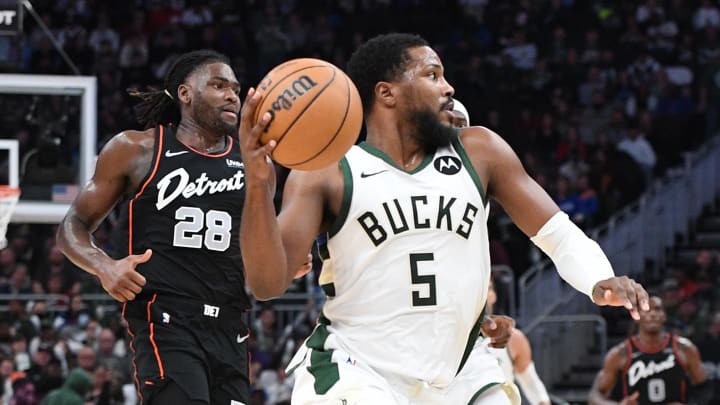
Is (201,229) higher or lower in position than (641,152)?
lower

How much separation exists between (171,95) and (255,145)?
2.53 metres

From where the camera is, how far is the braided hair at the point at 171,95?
664 cm

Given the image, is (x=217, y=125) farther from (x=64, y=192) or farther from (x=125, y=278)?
(x=64, y=192)

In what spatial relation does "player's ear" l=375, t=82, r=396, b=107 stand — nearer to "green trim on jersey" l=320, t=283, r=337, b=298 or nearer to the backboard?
"green trim on jersey" l=320, t=283, r=337, b=298

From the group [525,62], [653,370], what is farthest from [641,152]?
[653,370]

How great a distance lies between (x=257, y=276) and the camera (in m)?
4.43

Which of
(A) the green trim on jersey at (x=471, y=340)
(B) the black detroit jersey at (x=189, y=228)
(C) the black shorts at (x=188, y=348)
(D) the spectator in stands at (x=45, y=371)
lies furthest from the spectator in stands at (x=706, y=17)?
(A) the green trim on jersey at (x=471, y=340)

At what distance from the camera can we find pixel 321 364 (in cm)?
472

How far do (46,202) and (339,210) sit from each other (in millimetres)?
5586

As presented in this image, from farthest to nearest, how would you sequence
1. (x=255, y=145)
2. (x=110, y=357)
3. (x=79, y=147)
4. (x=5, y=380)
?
(x=110, y=357) → (x=5, y=380) → (x=79, y=147) → (x=255, y=145)

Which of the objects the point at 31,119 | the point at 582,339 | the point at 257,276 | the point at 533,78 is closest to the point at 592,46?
the point at 533,78

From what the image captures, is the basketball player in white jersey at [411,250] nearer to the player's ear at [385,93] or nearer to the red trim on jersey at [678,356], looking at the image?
the player's ear at [385,93]

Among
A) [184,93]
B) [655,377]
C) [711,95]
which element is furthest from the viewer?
[711,95]

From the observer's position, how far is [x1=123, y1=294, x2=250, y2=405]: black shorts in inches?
235
